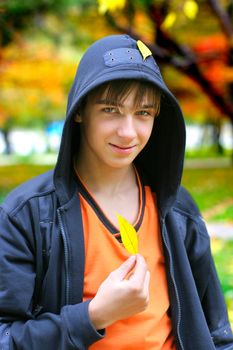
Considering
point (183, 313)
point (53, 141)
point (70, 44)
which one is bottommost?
point (53, 141)

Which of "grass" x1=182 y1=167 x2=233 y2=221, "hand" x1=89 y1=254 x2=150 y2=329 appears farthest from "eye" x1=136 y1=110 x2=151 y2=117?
"grass" x1=182 y1=167 x2=233 y2=221

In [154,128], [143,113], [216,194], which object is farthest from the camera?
[216,194]

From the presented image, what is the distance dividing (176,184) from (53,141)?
36077 mm

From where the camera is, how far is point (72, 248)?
4.89 feet

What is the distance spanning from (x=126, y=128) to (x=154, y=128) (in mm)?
359

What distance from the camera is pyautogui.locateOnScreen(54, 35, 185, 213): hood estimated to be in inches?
59.4

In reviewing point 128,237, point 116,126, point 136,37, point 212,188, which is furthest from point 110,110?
point 212,188

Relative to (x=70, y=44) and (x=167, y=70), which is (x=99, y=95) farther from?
(x=167, y=70)

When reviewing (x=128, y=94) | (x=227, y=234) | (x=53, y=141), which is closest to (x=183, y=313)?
(x=128, y=94)

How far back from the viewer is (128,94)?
60.1 inches

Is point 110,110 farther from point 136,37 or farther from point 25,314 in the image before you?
point 136,37

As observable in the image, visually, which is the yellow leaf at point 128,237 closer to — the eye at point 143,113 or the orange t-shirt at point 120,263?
the orange t-shirt at point 120,263

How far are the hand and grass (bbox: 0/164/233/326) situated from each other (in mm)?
2771

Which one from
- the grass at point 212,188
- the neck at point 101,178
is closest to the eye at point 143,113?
the neck at point 101,178
